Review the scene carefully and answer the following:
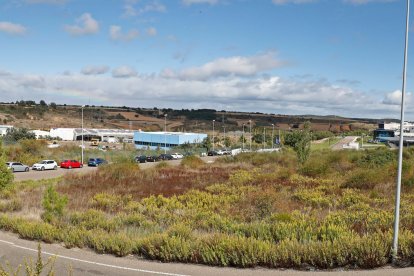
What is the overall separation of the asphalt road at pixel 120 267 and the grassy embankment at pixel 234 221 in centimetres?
33

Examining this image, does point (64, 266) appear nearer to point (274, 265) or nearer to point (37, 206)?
point (274, 265)

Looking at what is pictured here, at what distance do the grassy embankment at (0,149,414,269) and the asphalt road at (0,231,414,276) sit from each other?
333 millimetres

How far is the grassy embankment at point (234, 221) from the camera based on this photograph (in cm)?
1102

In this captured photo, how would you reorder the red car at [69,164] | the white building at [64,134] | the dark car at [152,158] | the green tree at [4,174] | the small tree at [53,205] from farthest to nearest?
the white building at [64,134], the dark car at [152,158], the red car at [69,164], the green tree at [4,174], the small tree at [53,205]

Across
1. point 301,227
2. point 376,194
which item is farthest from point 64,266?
point 376,194

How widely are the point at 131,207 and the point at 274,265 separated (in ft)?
37.8

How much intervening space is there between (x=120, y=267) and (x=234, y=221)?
6291 mm

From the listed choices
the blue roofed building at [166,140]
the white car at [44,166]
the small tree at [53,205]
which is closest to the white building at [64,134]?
the blue roofed building at [166,140]

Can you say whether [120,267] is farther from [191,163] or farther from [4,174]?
[191,163]

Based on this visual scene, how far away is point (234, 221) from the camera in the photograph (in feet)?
54.3

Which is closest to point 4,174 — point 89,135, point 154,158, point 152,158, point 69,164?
point 69,164

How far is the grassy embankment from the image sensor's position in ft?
36.2

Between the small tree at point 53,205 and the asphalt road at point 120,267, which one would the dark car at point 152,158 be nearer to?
the small tree at point 53,205

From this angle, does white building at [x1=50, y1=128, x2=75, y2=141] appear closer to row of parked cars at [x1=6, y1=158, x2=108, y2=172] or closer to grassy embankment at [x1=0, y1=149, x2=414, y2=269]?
row of parked cars at [x1=6, y1=158, x2=108, y2=172]
